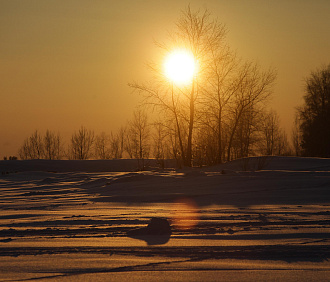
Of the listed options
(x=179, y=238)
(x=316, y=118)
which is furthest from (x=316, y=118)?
(x=179, y=238)

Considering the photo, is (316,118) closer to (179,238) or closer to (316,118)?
(316,118)

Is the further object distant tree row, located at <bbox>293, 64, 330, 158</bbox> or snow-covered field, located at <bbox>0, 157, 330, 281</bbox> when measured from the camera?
distant tree row, located at <bbox>293, 64, 330, 158</bbox>

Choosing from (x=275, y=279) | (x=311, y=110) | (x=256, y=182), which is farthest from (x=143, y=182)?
(x=311, y=110)

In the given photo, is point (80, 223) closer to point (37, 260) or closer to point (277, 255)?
point (37, 260)

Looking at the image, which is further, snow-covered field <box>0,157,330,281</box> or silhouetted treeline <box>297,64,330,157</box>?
silhouetted treeline <box>297,64,330,157</box>

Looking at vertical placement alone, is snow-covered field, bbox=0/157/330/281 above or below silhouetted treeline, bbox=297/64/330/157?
below

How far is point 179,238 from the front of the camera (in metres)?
4.24

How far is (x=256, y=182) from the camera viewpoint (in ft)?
32.9

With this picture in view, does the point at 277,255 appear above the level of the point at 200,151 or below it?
below

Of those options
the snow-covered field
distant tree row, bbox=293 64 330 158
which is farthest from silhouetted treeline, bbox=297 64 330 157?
the snow-covered field

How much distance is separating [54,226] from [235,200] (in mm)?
3477

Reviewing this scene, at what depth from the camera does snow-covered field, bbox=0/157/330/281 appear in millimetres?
3037

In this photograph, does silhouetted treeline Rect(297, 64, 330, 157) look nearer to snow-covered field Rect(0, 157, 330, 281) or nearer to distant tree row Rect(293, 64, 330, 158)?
distant tree row Rect(293, 64, 330, 158)

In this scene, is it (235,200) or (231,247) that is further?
(235,200)
